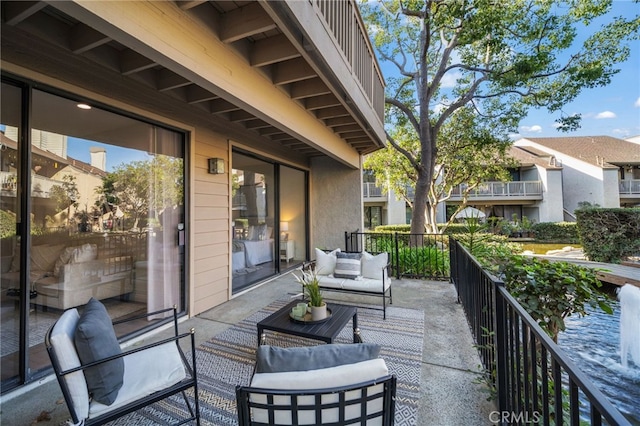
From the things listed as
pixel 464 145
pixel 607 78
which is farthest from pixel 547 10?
pixel 464 145

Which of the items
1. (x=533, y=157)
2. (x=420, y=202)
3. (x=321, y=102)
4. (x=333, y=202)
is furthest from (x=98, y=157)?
(x=533, y=157)

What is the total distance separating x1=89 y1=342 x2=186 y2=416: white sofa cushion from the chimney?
2.15 m

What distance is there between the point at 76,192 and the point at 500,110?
36.6 feet

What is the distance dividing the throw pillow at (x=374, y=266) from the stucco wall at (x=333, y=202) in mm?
2975

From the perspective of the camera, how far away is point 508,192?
18.0 meters

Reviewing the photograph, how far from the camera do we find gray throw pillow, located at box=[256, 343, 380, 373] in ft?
4.11

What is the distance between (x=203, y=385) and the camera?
237 cm

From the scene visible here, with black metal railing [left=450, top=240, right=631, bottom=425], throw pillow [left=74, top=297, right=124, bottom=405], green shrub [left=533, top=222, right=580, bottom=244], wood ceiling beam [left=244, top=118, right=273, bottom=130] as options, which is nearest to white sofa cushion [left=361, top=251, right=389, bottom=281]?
black metal railing [left=450, top=240, right=631, bottom=425]

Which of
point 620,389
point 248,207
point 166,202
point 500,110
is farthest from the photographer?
point 500,110

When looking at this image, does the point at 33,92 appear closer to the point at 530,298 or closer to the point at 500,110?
the point at 530,298

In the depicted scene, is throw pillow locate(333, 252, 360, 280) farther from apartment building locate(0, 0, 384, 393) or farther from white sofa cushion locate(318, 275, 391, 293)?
apartment building locate(0, 0, 384, 393)

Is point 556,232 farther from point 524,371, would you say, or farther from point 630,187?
point 524,371

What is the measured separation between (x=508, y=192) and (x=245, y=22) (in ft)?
65.7

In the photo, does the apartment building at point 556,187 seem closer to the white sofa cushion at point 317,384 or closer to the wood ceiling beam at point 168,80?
the wood ceiling beam at point 168,80
